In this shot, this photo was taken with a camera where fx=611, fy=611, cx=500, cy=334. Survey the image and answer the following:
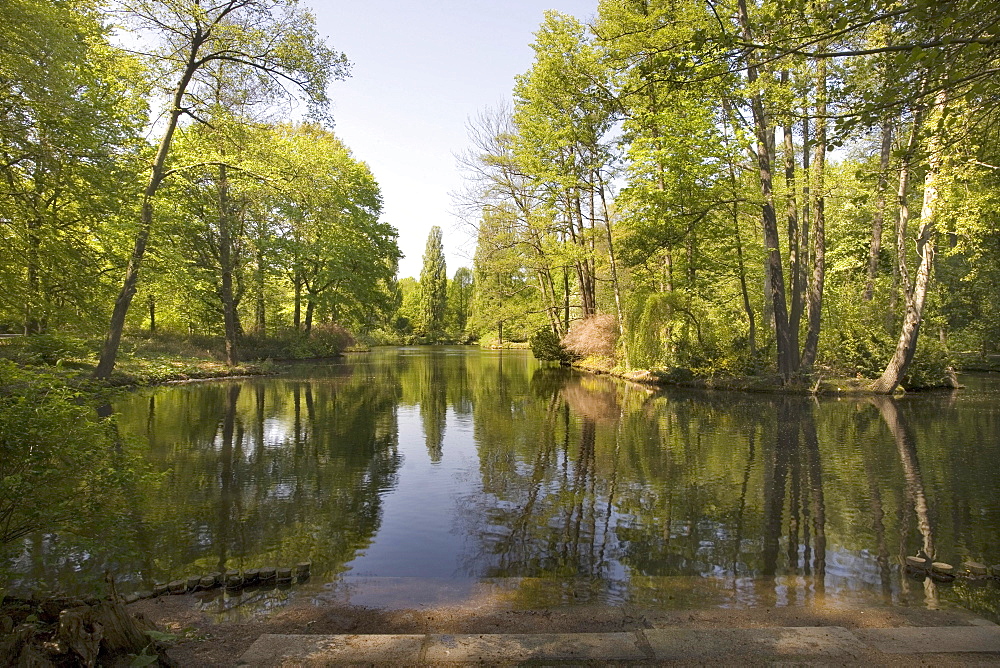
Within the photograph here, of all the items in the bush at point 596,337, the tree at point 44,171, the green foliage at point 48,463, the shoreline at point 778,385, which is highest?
the tree at point 44,171

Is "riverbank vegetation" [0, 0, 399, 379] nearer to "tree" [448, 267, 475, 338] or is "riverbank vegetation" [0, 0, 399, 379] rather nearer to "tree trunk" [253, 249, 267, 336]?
"tree trunk" [253, 249, 267, 336]

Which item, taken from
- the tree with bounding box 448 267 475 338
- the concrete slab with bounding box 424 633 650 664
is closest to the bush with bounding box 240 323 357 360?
the concrete slab with bounding box 424 633 650 664

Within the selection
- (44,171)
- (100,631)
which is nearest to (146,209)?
(44,171)

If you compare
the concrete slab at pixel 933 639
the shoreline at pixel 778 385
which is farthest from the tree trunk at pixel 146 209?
the shoreline at pixel 778 385

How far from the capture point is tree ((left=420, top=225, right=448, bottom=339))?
2928 inches

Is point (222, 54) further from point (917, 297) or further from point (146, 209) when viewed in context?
point (917, 297)

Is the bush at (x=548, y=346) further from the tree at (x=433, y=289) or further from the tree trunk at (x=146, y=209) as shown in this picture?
the tree at (x=433, y=289)

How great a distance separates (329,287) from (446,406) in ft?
83.9

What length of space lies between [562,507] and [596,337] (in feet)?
71.7

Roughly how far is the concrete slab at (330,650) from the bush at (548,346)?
31.6m

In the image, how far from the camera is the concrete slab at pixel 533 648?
3.71 m

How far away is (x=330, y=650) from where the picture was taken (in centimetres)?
380

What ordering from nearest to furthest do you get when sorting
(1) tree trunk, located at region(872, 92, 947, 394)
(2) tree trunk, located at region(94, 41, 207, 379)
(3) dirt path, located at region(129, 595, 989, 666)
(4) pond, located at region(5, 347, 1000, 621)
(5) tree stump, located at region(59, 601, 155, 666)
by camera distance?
(5) tree stump, located at region(59, 601, 155, 666)
(3) dirt path, located at region(129, 595, 989, 666)
(4) pond, located at region(5, 347, 1000, 621)
(2) tree trunk, located at region(94, 41, 207, 379)
(1) tree trunk, located at region(872, 92, 947, 394)

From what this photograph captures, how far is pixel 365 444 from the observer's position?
1183 cm
